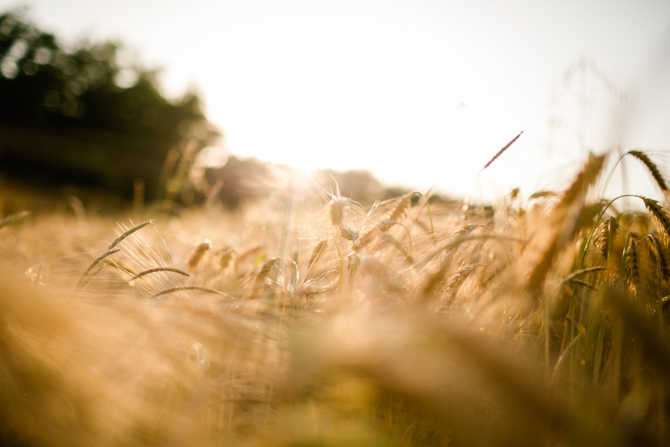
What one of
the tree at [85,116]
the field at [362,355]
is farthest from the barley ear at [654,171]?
the tree at [85,116]

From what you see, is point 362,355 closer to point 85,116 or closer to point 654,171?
point 654,171

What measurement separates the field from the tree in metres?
10.3

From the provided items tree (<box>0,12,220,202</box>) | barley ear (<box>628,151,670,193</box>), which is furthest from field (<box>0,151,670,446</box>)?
tree (<box>0,12,220,202</box>)

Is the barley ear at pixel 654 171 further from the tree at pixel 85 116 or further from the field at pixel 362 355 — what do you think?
the tree at pixel 85 116

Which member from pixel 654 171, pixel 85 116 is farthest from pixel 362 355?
pixel 85 116

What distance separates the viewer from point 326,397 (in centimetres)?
50

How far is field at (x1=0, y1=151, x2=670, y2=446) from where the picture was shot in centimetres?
36

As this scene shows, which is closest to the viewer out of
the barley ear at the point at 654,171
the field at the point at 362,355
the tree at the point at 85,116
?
the field at the point at 362,355

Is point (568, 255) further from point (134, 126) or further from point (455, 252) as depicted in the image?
point (134, 126)

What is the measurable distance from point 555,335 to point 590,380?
0.64ft

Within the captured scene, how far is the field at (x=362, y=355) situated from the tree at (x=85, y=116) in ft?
33.6

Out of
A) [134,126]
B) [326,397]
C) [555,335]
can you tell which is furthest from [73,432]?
[134,126]

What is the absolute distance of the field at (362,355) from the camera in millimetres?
363

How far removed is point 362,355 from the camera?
1.21 ft
